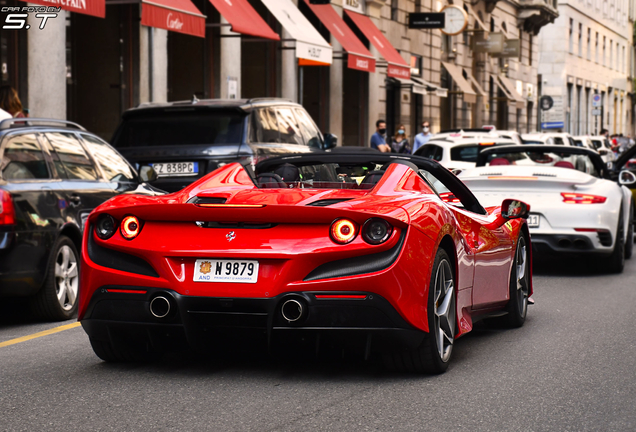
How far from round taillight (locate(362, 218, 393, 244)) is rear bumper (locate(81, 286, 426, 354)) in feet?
0.85

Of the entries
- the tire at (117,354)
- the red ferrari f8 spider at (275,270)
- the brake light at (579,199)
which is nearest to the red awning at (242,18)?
the brake light at (579,199)

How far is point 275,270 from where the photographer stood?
5.29m

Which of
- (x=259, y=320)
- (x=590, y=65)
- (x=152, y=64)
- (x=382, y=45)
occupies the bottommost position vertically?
(x=259, y=320)

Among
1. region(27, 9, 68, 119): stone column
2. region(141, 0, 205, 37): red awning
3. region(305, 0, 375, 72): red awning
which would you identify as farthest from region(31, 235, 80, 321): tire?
region(305, 0, 375, 72): red awning

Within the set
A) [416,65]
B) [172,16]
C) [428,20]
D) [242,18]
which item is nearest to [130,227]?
[172,16]

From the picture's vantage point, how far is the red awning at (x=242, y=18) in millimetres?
20250

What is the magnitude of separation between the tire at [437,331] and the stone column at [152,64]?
1513cm

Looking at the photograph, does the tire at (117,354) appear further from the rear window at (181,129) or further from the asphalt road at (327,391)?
the rear window at (181,129)

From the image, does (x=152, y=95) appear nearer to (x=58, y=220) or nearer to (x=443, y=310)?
(x=58, y=220)

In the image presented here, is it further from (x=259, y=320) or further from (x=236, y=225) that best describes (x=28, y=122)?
(x=259, y=320)

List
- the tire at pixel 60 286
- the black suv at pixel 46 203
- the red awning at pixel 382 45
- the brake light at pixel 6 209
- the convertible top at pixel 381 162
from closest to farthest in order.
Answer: the convertible top at pixel 381 162
the brake light at pixel 6 209
the black suv at pixel 46 203
the tire at pixel 60 286
the red awning at pixel 382 45

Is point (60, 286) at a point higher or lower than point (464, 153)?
lower

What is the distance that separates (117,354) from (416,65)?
32.9m

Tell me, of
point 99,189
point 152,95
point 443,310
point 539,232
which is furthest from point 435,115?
point 443,310
